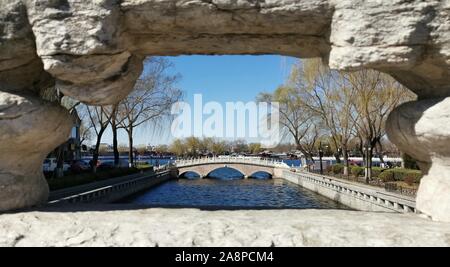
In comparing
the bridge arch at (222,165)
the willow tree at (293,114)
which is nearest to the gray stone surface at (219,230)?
the willow tree at (293,114)

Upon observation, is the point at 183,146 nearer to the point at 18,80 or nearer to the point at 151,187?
the point at 151,187

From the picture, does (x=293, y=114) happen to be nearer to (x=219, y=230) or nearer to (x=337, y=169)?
Answer: (x=337, y=169)

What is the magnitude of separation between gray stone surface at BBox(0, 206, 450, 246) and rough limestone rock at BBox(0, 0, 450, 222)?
44.7 inches

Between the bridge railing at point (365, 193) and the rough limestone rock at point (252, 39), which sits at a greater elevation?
the rough limestone rock at point (252, 39)

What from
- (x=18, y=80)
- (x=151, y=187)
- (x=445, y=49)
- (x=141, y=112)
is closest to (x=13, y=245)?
(x=18, y=80)

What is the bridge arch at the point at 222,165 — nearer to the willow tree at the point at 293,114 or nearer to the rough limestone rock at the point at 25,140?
the willow tree at the point at 293,114

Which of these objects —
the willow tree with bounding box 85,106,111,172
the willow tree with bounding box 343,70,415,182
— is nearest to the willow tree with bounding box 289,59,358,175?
the willow tree with bounding box 343,70,415,182

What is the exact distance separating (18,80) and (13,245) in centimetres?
386

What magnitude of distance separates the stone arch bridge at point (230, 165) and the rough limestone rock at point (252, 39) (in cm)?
4536

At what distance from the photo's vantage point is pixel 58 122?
8.56 meters

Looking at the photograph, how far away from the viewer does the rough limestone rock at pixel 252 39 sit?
6957 millimetres

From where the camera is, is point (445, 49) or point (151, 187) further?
point (151, 187)

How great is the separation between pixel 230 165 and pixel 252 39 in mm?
46741

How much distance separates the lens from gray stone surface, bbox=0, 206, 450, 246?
6.33 meters
